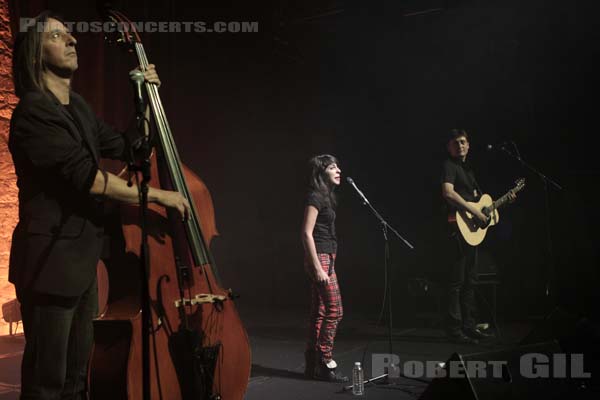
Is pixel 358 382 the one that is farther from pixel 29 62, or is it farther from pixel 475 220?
pixel 29 62

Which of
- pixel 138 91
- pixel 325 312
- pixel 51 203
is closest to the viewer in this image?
pixel 51 203

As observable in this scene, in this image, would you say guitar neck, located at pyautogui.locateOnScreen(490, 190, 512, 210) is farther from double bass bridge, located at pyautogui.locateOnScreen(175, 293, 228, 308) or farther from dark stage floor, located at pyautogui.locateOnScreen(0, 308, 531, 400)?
double bass bridge, located at pyautogui.locateOnScreen(175, 293, 228, 308)

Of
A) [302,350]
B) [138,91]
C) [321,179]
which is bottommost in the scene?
[302,350]

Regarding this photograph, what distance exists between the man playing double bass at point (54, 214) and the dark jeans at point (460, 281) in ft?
14.0

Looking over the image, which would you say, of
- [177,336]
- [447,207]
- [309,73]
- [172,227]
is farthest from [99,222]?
[309,73]

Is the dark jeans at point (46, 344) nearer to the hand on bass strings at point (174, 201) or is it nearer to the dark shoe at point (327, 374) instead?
the hand on bass strings at point (174, 201)

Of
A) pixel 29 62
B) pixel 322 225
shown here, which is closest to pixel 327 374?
pixel 322 225

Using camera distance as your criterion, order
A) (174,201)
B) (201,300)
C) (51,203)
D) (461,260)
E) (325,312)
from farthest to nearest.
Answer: (461,260)
(325,312)
(201,300)
(174,201)
(51,203)

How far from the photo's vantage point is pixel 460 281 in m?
5.89

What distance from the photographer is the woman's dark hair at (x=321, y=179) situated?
462 cm

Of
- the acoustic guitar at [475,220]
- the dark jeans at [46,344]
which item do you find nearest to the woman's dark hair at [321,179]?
the acoustic guitar at [475,220]

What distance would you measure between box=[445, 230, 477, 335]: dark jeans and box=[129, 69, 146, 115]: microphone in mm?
4160

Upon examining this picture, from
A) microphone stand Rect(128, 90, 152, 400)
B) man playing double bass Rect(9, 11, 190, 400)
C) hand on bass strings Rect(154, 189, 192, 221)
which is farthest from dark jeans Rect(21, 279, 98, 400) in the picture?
hand on bass strings Rect(154, 189, 192, 221)

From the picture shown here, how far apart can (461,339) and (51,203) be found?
183 inches
